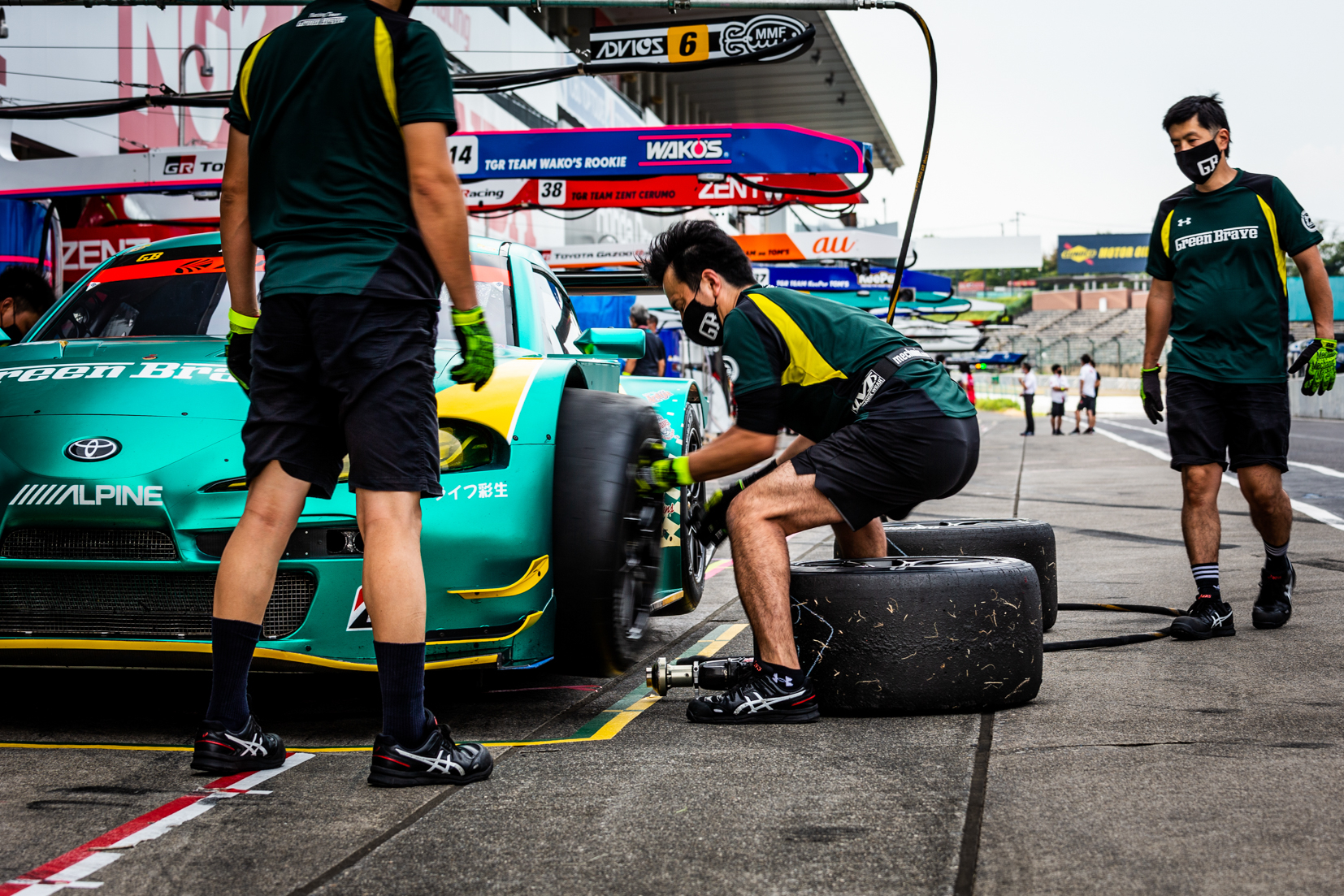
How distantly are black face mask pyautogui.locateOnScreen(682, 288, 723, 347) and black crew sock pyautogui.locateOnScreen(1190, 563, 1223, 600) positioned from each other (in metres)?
1.96

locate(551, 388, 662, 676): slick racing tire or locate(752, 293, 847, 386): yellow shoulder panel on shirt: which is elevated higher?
locate(752, 293, 847, 386): yellow shoulder panel on shirt

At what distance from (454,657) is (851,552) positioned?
1417mm

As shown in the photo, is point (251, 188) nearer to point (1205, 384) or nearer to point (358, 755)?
point (358, 755)

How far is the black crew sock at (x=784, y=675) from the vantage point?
3.25m

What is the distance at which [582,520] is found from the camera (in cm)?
316

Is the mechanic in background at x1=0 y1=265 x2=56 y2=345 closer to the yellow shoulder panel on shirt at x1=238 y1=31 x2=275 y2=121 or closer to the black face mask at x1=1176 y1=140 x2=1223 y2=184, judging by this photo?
the yellow shoulder panel on shirt at x1=238 y1=31 x2=275 y2=121

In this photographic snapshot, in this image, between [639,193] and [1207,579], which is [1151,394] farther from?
[639,193]

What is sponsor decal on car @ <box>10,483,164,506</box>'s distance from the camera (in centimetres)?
294

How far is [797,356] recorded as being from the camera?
3.42 m

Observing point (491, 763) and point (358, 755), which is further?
point (358, 755)

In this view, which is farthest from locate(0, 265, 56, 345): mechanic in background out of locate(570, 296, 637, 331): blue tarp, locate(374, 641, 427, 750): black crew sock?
locate(570, 296, 637, 331): blue tarp

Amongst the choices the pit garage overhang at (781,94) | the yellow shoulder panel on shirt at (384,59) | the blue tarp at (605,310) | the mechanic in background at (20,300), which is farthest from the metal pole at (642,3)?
the pit garage overhang at (781,94)

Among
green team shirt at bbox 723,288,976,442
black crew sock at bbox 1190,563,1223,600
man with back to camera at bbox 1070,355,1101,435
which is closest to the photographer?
green team shirt at bbox 723,288,976,442

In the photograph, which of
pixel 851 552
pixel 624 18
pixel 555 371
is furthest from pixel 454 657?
pixel 624 18
